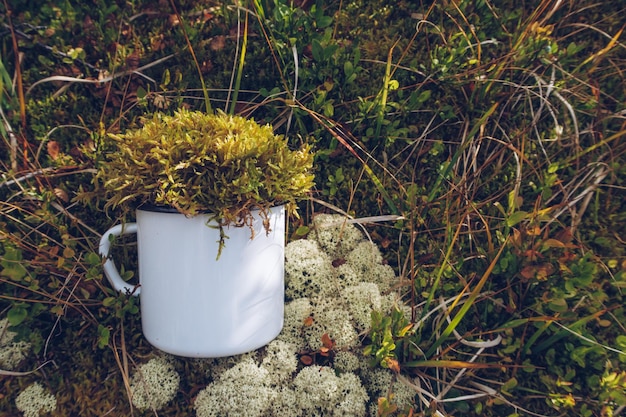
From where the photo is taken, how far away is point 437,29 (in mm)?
1642

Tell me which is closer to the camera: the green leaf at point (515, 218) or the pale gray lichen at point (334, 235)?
the green leaf at point (515, 218)

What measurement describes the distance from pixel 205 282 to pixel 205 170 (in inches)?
12.2

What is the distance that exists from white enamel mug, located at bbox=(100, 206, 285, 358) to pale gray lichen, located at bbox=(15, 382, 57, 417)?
37cm

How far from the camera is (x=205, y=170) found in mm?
1208

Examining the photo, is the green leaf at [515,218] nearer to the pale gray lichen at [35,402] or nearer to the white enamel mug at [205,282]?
the white enamel mug at [205,282]

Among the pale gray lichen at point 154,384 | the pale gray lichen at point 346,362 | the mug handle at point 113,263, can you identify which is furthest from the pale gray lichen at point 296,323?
the mug handle at point 113,263

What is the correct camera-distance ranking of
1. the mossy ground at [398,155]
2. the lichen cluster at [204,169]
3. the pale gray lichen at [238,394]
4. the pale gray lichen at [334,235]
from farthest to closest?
the pale gray lichen at [334,235] → the mossy ground at [398,155] → the pale gray lichen at [238,394] → the lichen cluster at [204,169]

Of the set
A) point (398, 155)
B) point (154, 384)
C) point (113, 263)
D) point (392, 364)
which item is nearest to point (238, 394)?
point (154, 384)

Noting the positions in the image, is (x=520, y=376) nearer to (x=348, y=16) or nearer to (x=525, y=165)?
(x=525, y=165)

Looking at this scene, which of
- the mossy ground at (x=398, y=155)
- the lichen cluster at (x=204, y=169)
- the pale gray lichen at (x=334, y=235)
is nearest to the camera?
the lichen cluster at (x=204, y=169)

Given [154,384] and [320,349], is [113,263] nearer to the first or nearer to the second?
[154,384]

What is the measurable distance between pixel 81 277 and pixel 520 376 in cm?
145

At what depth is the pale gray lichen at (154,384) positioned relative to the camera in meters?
1.42

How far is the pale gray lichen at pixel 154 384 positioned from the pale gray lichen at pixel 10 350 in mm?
364
